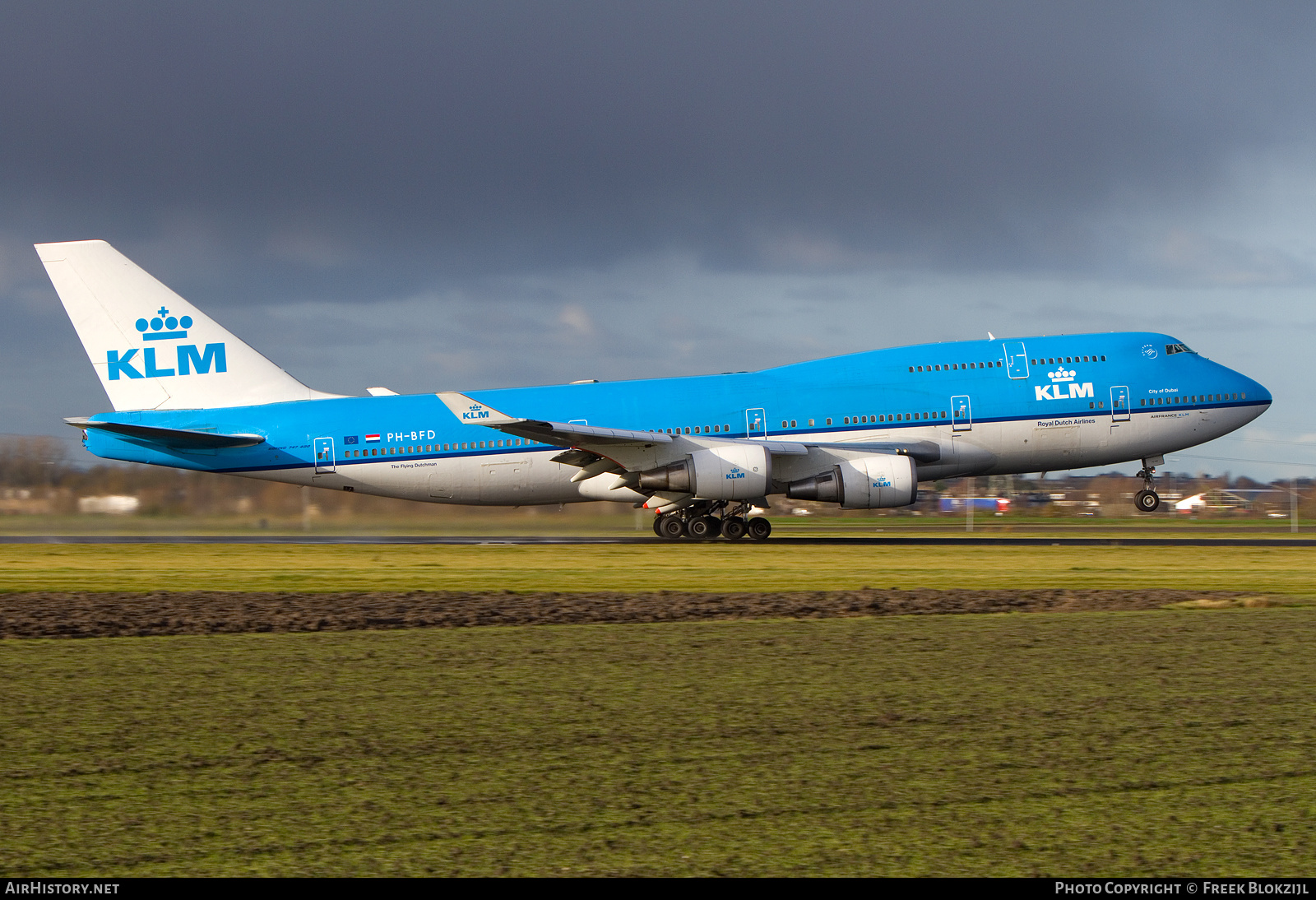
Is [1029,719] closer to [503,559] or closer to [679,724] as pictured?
[679,724]

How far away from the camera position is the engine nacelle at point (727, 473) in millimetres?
25672

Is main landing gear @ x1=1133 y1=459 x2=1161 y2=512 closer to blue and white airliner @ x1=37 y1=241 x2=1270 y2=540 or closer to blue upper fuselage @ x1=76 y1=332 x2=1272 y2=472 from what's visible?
blue and white airliner @ x1=37 y1=241 x2=1270 y2=540

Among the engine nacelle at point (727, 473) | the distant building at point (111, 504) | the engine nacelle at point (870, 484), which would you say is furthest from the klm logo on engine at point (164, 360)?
the engine nacelle at point (870, 484)

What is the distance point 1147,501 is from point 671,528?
12461 millimetres

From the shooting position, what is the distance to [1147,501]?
2895 cm

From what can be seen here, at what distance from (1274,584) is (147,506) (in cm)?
2744

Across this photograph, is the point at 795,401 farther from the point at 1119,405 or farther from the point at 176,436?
the point at 176,436

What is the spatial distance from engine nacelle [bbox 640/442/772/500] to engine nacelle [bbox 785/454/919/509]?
134cm

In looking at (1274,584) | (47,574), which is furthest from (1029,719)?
(47,574)

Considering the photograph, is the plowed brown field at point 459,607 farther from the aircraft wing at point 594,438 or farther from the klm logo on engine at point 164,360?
the klm logo on engine at point 164,360

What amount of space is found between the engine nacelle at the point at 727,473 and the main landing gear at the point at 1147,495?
10509 millimetres

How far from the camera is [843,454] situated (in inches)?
1045

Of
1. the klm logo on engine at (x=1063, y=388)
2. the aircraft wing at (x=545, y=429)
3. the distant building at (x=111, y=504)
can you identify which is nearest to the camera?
the aircraft wing at (x=545, y=429)

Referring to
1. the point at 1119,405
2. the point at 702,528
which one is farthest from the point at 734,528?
the point at 1119,405
